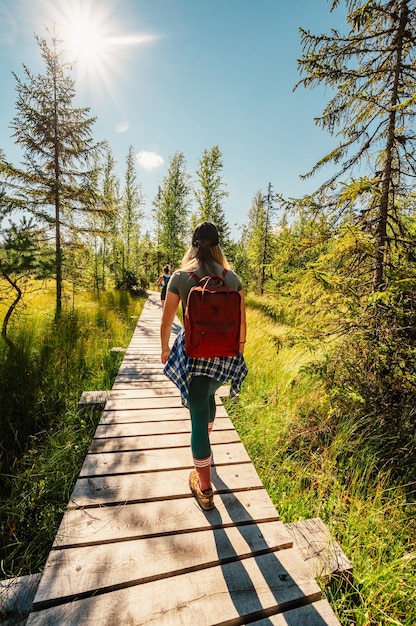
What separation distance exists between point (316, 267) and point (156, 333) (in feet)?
17.1

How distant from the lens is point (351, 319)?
132 inches

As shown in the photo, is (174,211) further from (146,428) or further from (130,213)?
(146,428)

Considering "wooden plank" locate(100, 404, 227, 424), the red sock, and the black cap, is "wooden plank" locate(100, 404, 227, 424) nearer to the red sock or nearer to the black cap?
the red sock

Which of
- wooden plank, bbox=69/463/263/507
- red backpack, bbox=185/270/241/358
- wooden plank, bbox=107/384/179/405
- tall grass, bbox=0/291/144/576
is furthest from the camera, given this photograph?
wooden plank, bbox=107/384/179/405

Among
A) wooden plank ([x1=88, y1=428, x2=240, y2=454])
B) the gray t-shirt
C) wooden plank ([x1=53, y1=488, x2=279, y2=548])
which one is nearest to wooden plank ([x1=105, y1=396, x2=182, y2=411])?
wooden plank ([x1=88, y1=428, x2=240, y2=454])

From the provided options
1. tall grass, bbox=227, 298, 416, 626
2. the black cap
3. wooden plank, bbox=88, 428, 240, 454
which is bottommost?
tall grass, bbox=227, 298, 416, 626

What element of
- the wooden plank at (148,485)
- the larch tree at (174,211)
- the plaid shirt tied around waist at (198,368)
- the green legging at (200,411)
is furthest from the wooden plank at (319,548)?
the larch tree at (174,211)

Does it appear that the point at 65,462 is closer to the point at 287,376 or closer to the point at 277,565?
the point at 277,565

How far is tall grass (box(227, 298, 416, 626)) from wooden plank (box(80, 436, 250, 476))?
0.51 metres

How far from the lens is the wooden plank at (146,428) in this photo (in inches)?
116

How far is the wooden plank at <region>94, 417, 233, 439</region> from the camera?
9.68 ft

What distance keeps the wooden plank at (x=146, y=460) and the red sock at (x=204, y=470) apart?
0.51m

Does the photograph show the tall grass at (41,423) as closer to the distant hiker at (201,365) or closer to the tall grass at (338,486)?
the distant hiker at (201,365)

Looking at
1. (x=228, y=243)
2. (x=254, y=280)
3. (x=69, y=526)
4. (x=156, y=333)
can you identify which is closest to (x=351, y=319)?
(x=69, y=526)
